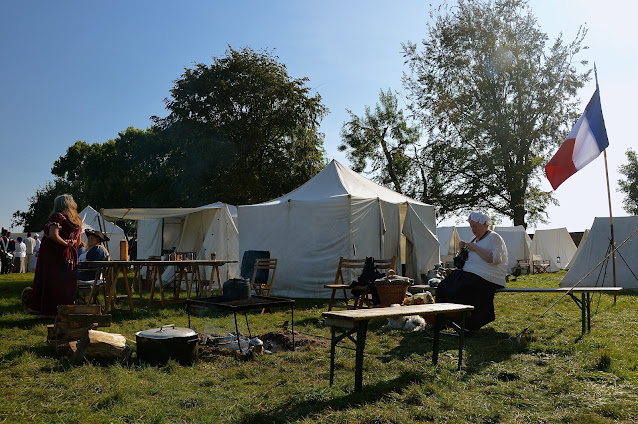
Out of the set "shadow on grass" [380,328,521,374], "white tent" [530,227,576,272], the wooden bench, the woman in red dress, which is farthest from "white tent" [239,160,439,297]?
"white tent" [530,227,576,272]

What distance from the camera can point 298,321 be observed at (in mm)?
7324

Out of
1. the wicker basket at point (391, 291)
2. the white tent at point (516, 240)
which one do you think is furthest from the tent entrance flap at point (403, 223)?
the white tent at point (516, 240)

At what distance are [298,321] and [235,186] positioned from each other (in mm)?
15611

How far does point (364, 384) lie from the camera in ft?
12.7

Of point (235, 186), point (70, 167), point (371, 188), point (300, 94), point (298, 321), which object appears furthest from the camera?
point (70, 167)

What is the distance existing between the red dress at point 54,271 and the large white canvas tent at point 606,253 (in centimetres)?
1137

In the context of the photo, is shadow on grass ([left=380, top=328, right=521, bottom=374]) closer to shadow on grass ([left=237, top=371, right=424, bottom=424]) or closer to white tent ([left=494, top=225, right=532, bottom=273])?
shadow on grass ([left=237, top=371, right=424, bottom=424])

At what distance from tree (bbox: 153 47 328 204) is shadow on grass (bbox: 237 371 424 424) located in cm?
1911

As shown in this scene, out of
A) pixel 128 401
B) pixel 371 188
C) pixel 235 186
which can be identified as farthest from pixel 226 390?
pixel 235 186

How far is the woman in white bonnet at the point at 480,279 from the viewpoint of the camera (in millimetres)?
6000

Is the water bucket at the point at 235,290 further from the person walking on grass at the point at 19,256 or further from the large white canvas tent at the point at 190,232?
the person walking on grass at the point at 19,256

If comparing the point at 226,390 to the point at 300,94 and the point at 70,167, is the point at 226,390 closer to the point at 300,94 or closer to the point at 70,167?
the point at 300,94

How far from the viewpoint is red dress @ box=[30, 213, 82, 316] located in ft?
19.6

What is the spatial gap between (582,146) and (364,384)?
5.63 m
